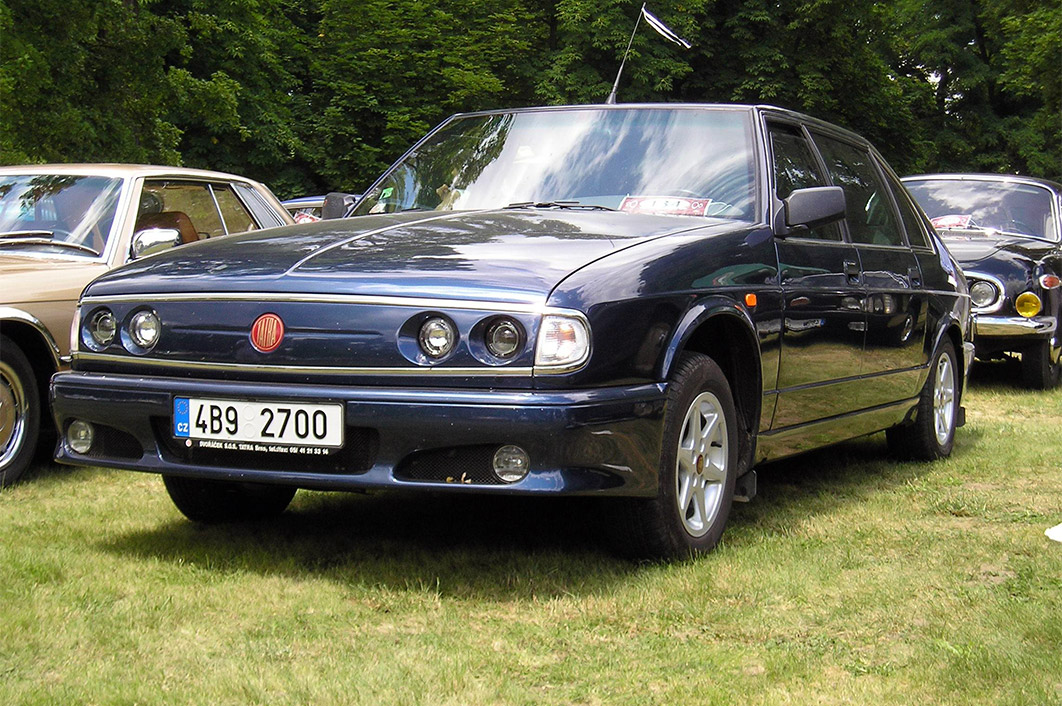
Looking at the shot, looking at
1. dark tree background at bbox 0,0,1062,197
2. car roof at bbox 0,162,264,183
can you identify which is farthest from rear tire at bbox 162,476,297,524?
dark tree background at bbox 0,0,1062,197

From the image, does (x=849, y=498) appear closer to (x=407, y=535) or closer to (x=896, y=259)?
(x=896, y=259)

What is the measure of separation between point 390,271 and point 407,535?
1.17 m

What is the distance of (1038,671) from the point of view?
340 centimetres

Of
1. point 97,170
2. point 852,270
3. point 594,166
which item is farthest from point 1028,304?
point 97,170

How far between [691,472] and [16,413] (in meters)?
3.27

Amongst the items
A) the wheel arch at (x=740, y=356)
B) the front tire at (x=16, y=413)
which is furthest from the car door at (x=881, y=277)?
the front tire at (x=16, y=413)

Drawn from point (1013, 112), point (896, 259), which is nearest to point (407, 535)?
point (896, 259)

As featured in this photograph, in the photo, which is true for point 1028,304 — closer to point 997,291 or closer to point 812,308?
point 997,291

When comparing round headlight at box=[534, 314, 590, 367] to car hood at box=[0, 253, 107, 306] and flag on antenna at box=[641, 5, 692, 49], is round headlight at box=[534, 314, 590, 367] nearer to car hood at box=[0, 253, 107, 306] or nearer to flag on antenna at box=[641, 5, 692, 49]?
car hood at box=[0, 253, 107, 306]

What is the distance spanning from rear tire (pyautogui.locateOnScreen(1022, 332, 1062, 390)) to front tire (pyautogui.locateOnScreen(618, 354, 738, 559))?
6.59 m

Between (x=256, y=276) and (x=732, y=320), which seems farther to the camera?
(x=732, y=320)

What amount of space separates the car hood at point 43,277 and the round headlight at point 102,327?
1809 mm

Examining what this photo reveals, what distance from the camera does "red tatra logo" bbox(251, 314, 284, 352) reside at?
13.8 ft

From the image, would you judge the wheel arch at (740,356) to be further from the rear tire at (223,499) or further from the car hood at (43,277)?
the car hood at (43,277)
